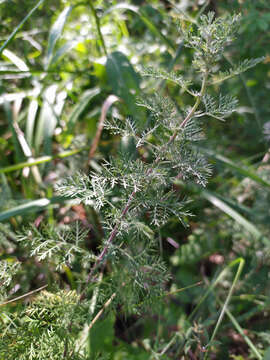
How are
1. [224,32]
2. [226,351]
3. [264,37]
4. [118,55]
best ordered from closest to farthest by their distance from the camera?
[224,32] → [226,351] → [118,55] → [264,37]

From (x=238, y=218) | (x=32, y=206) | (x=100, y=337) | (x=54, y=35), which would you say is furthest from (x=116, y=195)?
(x=54, y=35)

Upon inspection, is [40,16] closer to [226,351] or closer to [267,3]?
[267,3]

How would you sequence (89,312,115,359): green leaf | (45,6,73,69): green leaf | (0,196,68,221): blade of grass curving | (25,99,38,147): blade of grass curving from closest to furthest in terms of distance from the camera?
(89,312,115,359): green leaf → (0,196,68,221): blade of grass curving → (45,6,73,69): green leaf → (25,99,38,147): blade of grass curving

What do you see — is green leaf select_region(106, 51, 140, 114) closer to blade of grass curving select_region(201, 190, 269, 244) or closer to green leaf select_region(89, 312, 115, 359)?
blade of grass curving select_region(201, 190, 269, 244)

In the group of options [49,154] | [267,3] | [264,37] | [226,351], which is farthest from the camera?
[264,37]

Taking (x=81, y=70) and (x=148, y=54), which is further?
(x=148, y=54)

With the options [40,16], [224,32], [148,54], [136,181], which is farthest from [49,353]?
[40,16]

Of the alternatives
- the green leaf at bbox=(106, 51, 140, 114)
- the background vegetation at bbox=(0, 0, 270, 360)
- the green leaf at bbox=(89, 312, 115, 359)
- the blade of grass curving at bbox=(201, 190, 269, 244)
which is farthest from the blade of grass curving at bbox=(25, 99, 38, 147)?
the green leaf at bbox=(89, 312, 115, 359)

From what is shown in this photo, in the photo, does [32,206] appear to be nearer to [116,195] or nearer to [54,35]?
[116,195]
